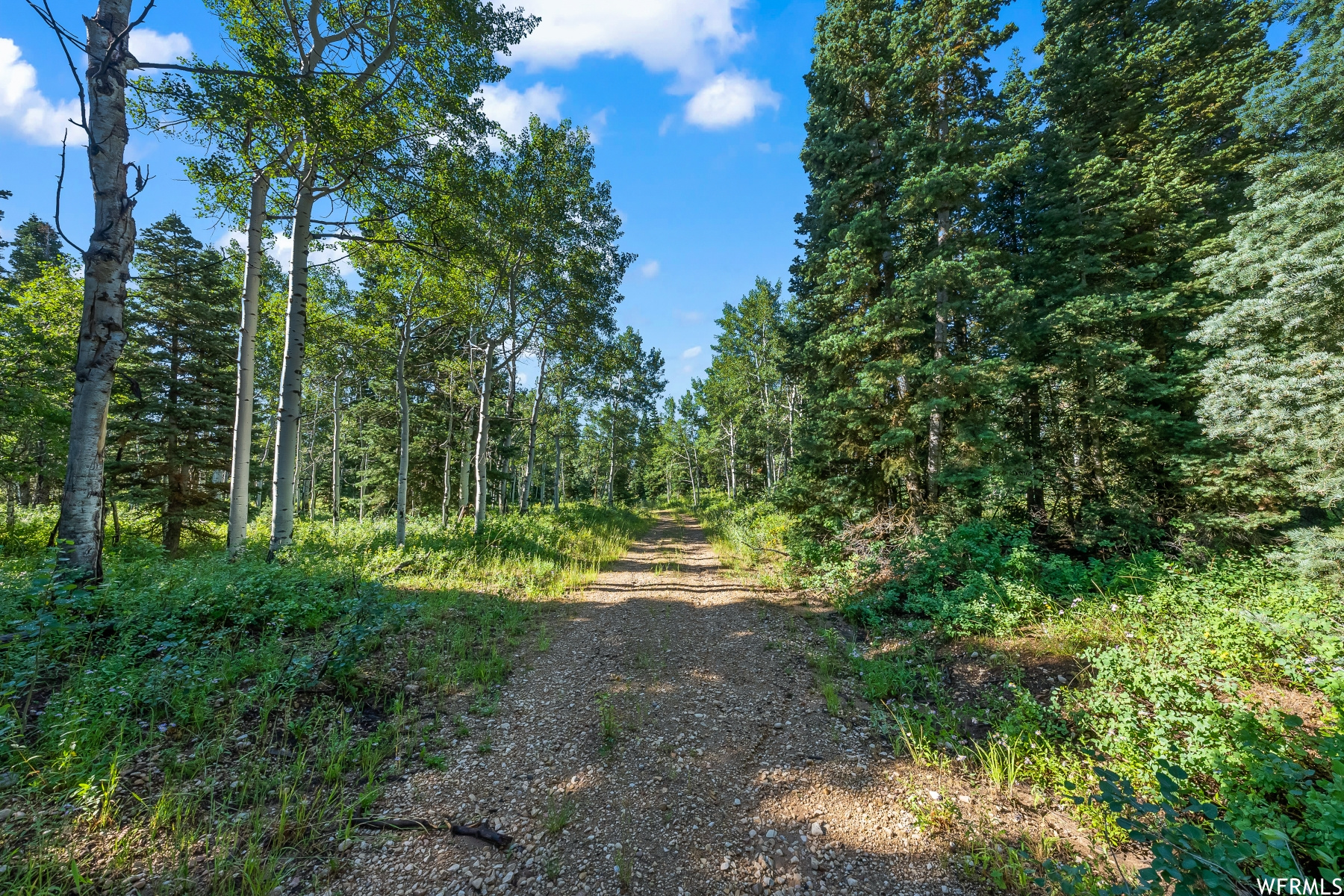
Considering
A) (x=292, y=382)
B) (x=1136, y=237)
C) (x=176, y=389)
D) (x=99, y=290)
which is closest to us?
(x=99, y=290)

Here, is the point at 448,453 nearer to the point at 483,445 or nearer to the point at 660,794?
the point at 483,445

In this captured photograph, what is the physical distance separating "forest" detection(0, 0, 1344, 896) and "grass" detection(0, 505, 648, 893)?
4 centimetres

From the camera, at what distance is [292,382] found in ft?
23.6

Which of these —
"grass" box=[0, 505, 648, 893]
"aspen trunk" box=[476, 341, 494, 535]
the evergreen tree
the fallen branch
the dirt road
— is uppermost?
the evergreen tree

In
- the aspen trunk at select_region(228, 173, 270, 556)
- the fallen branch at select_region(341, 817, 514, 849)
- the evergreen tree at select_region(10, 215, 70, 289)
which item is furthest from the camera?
the evergreen tree at select_region(10, 215, 70, 289)

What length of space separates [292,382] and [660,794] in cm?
859

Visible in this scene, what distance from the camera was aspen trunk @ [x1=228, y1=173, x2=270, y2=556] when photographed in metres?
7.10

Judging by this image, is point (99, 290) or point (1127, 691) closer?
point (1127, 691)

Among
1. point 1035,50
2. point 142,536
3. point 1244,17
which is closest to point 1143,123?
point 1244,17

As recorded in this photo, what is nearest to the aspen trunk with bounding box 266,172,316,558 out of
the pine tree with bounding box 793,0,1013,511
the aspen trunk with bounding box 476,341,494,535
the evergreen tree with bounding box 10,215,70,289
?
the aspen trunk with bounding box 476,341,494,535

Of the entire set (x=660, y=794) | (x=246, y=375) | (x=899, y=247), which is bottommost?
(x=660, y=794)

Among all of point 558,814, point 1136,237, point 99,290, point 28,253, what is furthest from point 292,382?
point 28,253

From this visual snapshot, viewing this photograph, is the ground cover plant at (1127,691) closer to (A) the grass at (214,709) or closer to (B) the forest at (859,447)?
(B) the forest at (859,447)

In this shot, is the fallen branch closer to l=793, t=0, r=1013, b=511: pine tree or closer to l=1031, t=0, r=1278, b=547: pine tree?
l=793, t=0, r=1013, b=511: pine tree
